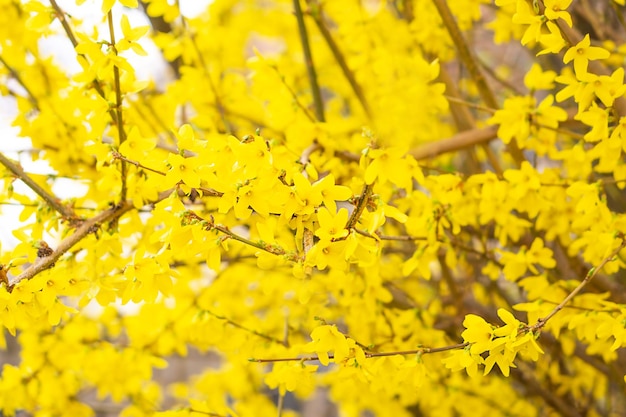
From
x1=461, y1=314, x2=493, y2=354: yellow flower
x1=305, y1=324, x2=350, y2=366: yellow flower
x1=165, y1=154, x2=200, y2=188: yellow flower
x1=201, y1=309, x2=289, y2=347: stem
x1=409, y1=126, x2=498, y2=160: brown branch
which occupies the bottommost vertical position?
x1=201, y1=309, x2=289, y2=347: stem

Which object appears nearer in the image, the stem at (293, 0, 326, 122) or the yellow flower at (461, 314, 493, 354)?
the yellow flower at (461, 314, 493, 354)

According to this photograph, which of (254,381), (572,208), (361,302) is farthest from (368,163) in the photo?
(254,381)

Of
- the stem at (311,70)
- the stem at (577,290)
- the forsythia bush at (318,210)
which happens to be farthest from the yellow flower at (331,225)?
the stem at (311,70)

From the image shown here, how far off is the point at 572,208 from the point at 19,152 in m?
1.16

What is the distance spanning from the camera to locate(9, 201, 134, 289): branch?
1.01 meters

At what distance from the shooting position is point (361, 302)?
141cm

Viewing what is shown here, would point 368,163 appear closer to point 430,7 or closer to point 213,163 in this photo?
point 213,163

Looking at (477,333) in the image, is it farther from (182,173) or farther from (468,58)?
(468,58)

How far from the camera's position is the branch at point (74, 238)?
101 cm

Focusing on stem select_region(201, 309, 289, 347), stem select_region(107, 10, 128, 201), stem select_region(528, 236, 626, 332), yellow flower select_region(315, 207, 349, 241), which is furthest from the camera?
stem select_region(201, 309, 289, 347)

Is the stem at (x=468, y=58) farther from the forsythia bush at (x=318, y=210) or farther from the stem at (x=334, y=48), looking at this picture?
the stem at (x=334, y=48)

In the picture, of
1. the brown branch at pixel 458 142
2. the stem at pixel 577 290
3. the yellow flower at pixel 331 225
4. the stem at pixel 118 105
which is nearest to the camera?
the yellow flower at pixel 331 225

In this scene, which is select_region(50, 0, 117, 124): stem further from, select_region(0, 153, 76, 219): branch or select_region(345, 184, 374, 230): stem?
select_region(345, 184, 374, 230): stem

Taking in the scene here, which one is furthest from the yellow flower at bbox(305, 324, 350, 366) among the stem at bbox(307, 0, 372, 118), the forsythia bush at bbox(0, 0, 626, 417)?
the stem at bbox(307, 0, 372, 118)
